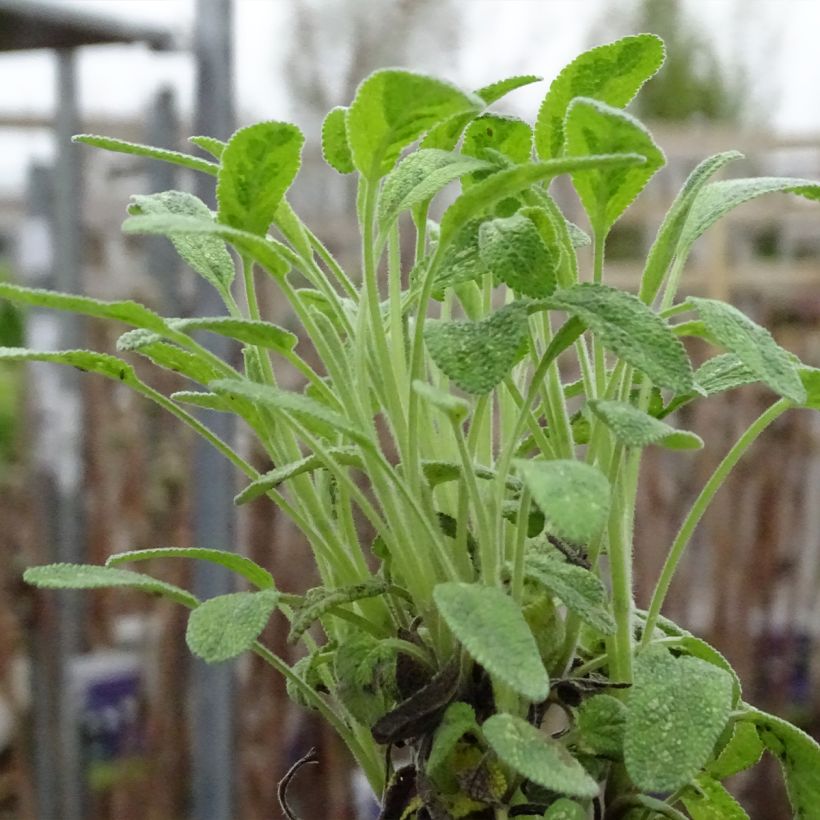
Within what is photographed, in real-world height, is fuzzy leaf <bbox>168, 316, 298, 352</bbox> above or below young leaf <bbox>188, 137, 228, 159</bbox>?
below

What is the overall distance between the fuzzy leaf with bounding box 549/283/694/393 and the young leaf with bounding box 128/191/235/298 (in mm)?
153

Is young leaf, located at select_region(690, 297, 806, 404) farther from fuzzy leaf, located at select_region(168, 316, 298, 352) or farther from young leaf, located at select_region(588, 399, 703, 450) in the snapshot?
fuzzy leaf, located at select_region(168, 316, 298, 352)

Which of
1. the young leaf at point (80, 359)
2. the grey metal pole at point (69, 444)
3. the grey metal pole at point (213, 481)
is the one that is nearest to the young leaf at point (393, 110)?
the young leaf at point (80, 359)

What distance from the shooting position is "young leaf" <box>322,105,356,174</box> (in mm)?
408

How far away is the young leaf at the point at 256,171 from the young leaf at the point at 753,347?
0.14 metres

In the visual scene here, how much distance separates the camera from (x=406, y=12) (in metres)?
1.66

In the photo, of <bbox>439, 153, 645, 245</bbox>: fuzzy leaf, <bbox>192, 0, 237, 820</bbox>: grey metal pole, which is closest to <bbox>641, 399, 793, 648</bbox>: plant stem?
<bbox>439, 153, 645, 245</bbox>: fuzzy leaf

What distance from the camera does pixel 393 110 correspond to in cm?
30

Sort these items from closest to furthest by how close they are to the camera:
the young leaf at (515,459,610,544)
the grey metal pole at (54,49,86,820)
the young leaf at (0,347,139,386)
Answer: the young leaf at (515,459,610,544) < the young leaf at (0,347,139,386) < the grey metal pole at (54,49,86,820)

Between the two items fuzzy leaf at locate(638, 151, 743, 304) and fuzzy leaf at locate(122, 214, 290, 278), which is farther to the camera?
fuzzy leaf at locate(638, 151, 743, 304)

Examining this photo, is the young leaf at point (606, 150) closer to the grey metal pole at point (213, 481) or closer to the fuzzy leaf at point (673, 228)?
the fuzzy leaf at point (673, 228)

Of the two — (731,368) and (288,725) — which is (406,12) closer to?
(288,725)

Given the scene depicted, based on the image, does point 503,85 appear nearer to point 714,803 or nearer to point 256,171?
point 256,171

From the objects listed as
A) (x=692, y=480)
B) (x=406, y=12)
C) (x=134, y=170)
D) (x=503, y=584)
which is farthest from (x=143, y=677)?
(x=406, y=12)
